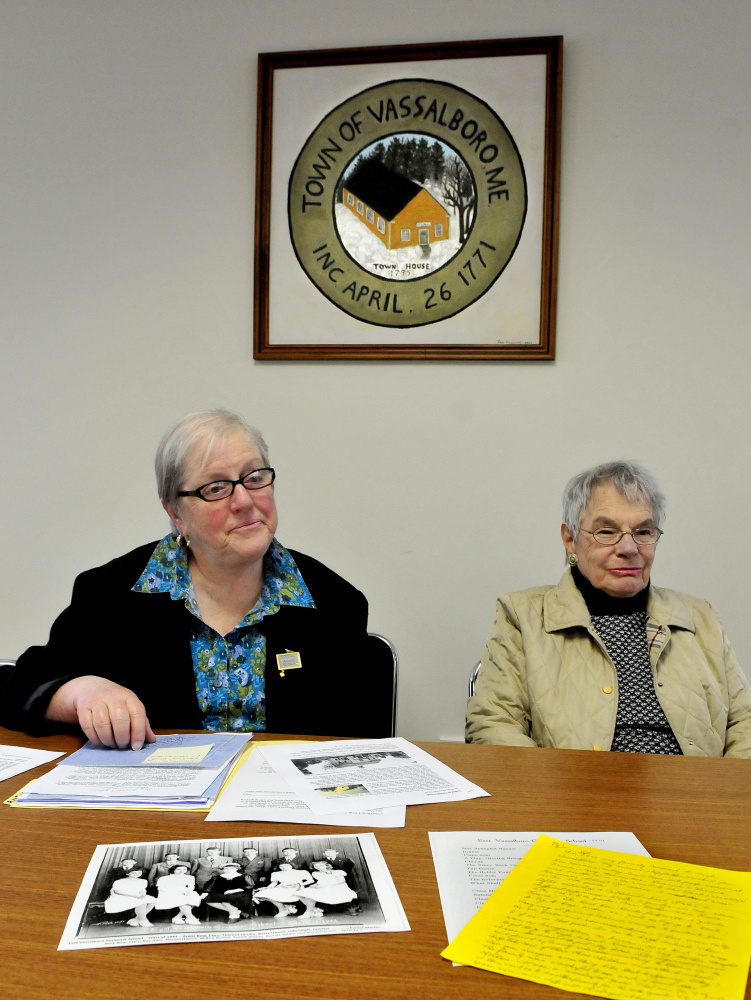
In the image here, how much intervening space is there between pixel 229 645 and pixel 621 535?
0.98 metres

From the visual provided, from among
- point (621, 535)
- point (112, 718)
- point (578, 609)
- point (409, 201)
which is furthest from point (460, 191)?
point (112, 718)

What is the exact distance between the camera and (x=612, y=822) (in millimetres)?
1057

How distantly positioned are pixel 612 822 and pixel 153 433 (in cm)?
207

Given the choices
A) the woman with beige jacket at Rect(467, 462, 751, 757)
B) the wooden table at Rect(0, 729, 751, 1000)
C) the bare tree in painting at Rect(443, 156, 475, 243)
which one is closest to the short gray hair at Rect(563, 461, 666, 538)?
the woman with beige jacket at Rect(467, 462, 751, 757)

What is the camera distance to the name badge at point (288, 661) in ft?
5.46

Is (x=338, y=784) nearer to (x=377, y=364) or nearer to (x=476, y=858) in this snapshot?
(x=476, y=858)

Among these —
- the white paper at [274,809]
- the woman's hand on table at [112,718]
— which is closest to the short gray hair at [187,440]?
the woman's hand on table at [112,718]

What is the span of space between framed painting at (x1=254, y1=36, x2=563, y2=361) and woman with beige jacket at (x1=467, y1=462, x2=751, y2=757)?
691 millimetres

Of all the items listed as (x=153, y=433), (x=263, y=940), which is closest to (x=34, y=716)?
(x=263, y=940)

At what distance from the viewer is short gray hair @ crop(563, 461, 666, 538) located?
203 cm

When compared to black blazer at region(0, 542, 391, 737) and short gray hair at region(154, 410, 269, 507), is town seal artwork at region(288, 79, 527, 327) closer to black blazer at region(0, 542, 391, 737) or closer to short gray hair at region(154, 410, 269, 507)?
short gray hair at region(154, 410, 269, 507)

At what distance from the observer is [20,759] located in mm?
1294

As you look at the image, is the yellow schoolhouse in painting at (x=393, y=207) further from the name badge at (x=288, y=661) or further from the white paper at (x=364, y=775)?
the white paper at (x=364, y=775)

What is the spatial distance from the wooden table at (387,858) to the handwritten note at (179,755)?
168mm
